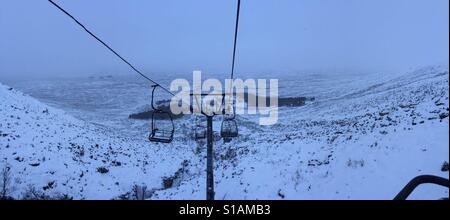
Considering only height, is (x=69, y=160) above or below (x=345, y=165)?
below

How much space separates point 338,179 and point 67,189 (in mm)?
14522

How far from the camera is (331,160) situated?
19078 millimetres

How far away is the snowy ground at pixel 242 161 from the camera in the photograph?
48.6 feet

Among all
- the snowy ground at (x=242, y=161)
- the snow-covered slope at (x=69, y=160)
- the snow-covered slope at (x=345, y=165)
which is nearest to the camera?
the snow-covered slope at (x=345, y=165)

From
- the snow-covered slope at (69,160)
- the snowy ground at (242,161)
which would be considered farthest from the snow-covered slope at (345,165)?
the snow-covered slope at (69,160)

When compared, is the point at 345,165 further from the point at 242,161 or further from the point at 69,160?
the point at 69,160

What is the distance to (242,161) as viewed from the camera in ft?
85.7

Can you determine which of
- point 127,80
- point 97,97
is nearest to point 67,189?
point 97,97

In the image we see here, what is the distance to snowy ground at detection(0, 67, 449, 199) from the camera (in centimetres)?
1482

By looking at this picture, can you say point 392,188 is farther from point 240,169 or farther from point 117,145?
point 117,145

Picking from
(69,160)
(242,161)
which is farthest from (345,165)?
(69,160)

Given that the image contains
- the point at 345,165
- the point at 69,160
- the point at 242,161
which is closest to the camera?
the point at 345,165

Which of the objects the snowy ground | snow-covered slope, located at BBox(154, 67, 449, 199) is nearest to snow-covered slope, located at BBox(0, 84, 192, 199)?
the snowy ground

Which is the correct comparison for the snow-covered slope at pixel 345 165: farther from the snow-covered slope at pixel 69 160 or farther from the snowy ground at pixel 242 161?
the snow-covered slope at pixel 69 160
